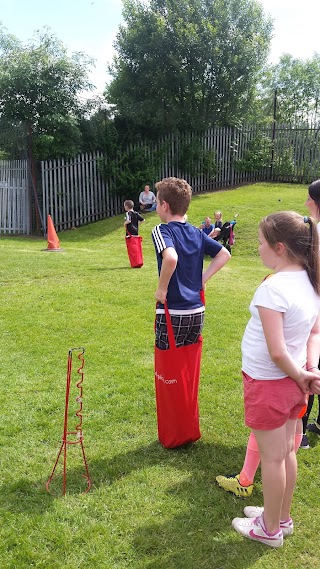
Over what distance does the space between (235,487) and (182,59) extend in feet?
61.9

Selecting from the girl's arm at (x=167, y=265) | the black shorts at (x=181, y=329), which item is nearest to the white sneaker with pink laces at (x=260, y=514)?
the black shorts at (x=181, y=329)

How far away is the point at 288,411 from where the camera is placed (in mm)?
2404

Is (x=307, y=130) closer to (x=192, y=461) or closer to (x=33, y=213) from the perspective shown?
(x=33, y=213)

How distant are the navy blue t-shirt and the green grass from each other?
1.14 m

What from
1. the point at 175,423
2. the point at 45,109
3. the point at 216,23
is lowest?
the point at 175,423

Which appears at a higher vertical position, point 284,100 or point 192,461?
point 284,100

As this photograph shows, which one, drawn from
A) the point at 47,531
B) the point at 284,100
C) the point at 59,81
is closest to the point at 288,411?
the point at 47,531

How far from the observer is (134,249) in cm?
981

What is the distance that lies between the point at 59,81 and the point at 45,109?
1118 mm

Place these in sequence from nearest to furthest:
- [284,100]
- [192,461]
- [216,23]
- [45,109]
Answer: [192,461]
[45,109]
[216,23]
[284,100]

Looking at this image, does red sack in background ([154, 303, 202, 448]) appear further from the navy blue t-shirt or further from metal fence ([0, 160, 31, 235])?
metal fence ([0, 160, 31, 235])

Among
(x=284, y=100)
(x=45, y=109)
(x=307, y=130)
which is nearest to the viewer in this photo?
(x=45, y=109)

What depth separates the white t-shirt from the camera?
2.25m

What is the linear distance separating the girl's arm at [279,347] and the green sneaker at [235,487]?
3.60ft
